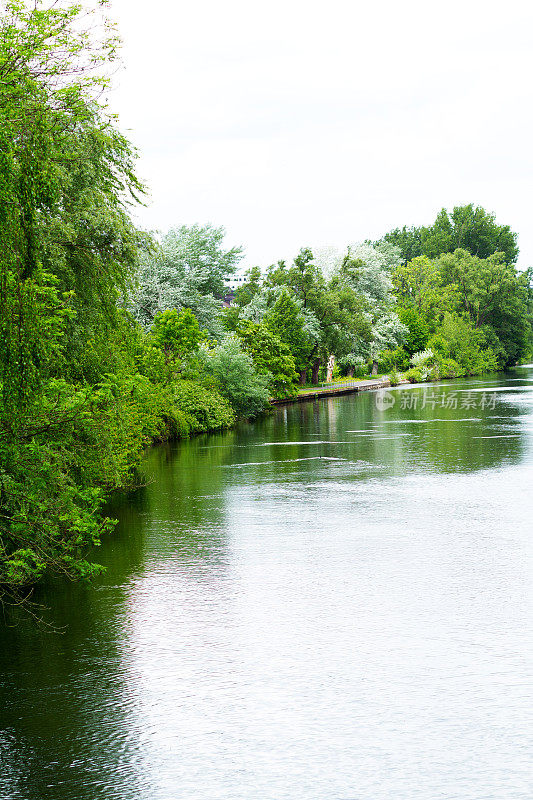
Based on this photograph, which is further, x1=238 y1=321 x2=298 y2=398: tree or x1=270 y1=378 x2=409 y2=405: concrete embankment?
x1=270 y1=378 x2=409 y2=405: concrete embankment

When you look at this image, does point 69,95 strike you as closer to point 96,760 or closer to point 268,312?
point 96,760

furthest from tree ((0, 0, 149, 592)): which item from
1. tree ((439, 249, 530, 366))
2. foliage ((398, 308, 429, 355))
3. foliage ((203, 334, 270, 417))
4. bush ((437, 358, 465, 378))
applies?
tree ((439, 249, 530, 366))

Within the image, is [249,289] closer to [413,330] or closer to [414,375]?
[414,375]

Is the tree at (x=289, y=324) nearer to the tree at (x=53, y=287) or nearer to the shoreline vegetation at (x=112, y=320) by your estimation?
the shoreline vegetation at (x=112, y=320)

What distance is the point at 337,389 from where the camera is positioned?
63969 millimetres

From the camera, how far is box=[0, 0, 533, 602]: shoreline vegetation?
9.43 meters

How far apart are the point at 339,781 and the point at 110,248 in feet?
40.8

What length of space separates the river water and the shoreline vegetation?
1.21 metres

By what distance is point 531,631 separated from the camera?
10312mm

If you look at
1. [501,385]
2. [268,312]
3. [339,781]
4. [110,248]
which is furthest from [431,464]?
[501,385]

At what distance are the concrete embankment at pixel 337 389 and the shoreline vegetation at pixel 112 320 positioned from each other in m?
0.94

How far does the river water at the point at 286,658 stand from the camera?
725cm

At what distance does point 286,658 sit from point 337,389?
54584mm

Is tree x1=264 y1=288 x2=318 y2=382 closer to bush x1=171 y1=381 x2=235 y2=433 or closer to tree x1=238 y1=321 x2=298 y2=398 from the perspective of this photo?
tree x1=238 y1=321 x2=298 y2=398
